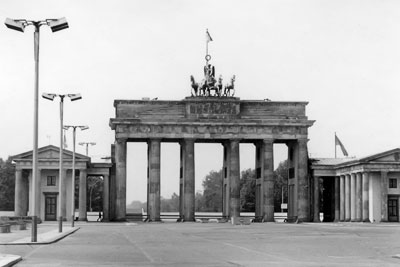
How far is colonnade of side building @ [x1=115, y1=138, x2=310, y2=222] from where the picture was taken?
113m

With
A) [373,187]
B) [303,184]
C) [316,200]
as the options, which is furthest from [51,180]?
[373,187]

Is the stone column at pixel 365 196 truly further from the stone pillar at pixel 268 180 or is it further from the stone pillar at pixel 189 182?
the stone pillar at pixel 189 182

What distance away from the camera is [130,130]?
11262 centimetres

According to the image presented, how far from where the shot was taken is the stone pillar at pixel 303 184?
114438 millimetres

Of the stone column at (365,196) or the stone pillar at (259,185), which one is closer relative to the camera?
the stone column at (365,196)

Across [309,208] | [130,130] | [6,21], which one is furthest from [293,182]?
[6,21]

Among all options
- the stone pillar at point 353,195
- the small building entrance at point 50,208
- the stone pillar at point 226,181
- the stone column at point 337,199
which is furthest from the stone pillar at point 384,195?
the small building entrance at point 50,208

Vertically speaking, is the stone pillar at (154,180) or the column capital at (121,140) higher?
the column capital at (121,140)

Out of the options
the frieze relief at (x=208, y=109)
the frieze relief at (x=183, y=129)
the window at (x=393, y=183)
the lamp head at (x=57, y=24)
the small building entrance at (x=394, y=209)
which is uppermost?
the frieze relief at (x=208, y=109)

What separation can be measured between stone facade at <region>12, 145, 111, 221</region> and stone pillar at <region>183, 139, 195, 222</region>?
1096 cm

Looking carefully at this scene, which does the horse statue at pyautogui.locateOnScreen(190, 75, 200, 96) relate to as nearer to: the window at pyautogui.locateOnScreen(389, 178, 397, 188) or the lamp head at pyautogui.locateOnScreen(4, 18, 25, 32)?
the window at pyautogui.locateOnScreen(389, 178, 397, 188)

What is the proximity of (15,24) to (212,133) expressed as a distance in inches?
2665

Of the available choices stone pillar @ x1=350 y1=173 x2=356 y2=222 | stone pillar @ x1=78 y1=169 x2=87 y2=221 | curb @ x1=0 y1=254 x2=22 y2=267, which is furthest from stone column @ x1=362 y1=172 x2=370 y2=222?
curb @ x1=0 y1=254 x2=22 y2=267

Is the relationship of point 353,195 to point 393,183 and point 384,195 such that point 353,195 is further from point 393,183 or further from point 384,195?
point 384,195
